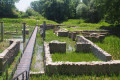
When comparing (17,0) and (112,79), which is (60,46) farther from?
(17,0)

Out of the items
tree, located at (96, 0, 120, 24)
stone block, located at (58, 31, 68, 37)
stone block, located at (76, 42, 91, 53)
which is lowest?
stone block, located at (76, 42, 91, 53)

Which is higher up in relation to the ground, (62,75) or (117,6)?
(117,6)

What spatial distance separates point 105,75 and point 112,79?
62 centimetres

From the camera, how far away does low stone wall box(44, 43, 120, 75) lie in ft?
26.3

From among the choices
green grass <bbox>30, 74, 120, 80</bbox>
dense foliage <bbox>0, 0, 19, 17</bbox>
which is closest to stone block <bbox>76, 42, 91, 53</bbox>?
green grass <bbox>30, 74, 120, 80</bbox>

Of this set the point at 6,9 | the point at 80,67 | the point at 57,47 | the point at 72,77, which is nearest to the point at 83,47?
the point at 57,47

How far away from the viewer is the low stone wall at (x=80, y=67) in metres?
8.01

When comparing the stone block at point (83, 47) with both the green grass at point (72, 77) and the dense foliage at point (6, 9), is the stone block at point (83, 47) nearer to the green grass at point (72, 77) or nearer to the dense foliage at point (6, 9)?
the green grass at point (72, 77)

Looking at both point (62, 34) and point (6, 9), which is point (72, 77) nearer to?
point (62, 34)

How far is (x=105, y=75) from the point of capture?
809cm

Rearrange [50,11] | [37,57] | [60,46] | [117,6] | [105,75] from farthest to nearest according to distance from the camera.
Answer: [50,11] → [117,6] → [60,46] → [37,57] → [105,75]

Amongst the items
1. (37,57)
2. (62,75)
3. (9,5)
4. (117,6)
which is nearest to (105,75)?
(62,75)

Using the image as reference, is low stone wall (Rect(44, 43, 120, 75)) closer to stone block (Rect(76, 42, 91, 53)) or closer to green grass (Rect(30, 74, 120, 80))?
green grass (Rect(30, 74, 120, 80))

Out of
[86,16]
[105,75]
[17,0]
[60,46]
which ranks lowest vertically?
[105,75]
